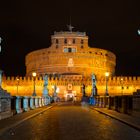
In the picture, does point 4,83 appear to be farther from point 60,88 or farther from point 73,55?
point 73,55

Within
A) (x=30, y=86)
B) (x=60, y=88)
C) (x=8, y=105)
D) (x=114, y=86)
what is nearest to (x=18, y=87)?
(x=30, y=86)

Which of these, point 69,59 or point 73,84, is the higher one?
point 69,59

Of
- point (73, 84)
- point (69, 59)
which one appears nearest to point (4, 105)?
point (73, 84)

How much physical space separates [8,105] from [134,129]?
7379 millimetres

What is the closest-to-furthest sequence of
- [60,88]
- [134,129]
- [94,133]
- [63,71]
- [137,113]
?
[94,133], [134,129], [137,113], [60,88], [63,71]

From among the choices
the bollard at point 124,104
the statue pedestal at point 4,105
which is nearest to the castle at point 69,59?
the bollard at point 124,104

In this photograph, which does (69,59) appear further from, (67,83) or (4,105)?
(4,105)

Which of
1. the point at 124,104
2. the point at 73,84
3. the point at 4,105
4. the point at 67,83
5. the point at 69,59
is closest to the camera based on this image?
the point at 4,105

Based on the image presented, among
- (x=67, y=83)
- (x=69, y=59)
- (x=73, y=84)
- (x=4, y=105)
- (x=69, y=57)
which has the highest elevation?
(x=69, y=57)

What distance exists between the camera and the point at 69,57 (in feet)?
383

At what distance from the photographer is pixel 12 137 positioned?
10.9 meters

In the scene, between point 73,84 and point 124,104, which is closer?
point 124,104

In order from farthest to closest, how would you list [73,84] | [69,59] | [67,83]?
[69,59]
[73,84]
[67,83]

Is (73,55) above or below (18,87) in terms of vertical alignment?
above
